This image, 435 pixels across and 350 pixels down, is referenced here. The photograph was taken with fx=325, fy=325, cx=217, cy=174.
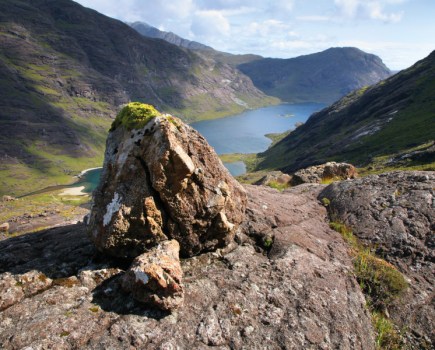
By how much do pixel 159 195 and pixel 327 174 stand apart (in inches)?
1120

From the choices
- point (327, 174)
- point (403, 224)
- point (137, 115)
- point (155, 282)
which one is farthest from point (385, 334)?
point (327, 174)

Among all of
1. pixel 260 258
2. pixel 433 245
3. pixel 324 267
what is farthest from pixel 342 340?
pixel 433 245

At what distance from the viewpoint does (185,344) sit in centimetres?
1035

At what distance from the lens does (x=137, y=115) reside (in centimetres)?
1473

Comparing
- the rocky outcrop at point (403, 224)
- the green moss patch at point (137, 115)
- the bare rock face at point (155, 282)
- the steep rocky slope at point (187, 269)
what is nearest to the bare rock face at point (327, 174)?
the rocky outcrop at point (403, 224)

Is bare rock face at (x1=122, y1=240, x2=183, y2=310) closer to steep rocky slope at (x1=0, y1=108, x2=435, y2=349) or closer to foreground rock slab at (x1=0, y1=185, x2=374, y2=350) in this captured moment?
steep rocky slope at (x1=0, y1=108, x2=435, y2=349)

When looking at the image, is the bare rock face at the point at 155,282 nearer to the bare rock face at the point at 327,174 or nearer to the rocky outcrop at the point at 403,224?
the rocky outcrop at the point at 403,224

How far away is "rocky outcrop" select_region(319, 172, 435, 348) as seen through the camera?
13.7m

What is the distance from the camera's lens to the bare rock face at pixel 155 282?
36.4ft

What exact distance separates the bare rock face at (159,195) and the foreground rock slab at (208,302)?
1.04 m

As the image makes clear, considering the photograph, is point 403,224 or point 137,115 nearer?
point 137,115

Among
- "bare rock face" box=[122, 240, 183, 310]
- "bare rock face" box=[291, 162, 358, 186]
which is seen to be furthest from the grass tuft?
"bare rock face" box=[291, 162, 358, 186]

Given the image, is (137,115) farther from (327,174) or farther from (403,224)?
(327,174)

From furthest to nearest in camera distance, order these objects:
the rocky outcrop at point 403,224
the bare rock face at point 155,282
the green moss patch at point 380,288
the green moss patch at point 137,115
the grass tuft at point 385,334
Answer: the green moss patch at point 137,115 < the rocky outcrop at point 403,224 < the green moss patch at point 380,288 < the grass tuft at point 385,334 < the bare rock face at point 155,282
